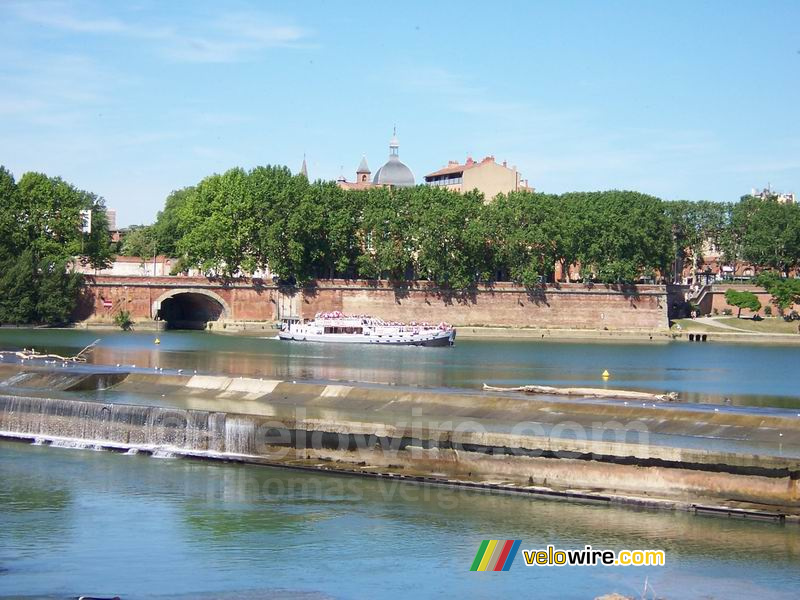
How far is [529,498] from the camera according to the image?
35.5 metres

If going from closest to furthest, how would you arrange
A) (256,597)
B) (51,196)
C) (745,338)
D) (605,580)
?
(256,597) → (605,580) → (51,196) → (745,338)

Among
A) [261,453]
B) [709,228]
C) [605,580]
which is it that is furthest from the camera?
[709,228]

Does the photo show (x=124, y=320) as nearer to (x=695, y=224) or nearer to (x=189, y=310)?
(x=189, y=310)

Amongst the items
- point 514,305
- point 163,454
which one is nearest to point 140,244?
point 514,305

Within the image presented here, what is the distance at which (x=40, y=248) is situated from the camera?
384ft

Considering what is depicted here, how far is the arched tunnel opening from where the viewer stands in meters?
124

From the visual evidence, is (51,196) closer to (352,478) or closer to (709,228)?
(709,228)

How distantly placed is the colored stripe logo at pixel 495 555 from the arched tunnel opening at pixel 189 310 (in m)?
93.3

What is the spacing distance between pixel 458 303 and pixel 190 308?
29.6m

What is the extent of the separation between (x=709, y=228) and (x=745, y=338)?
23403 mm

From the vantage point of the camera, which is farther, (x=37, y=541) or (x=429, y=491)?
(x=429, y=491)

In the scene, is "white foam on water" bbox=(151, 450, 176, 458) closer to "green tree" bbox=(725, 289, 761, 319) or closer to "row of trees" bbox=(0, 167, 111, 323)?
"row of trees" bbox=(0, 167, 111, 323)

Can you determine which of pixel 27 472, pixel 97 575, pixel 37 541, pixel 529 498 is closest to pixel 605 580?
pixel 529 498

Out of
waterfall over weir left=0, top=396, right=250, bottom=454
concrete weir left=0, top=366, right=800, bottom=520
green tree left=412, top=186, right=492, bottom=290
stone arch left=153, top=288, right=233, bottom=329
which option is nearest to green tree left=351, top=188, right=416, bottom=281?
green tree left=412, top=186, right=492, bottom=290
